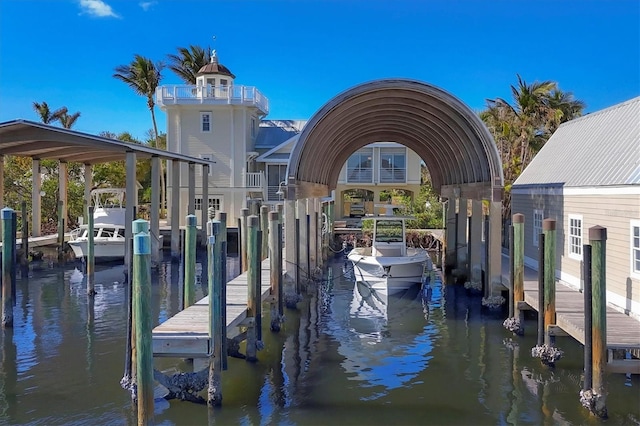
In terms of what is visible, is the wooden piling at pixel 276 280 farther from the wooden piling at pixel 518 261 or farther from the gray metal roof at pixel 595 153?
the gray metal roof at pixel 595 153


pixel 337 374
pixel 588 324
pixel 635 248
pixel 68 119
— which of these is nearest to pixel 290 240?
pixel 337 374

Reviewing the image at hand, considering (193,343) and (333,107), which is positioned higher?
(333,107)

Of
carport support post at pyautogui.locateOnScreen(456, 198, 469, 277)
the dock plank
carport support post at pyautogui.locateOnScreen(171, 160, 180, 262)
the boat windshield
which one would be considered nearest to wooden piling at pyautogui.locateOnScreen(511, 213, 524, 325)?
the dock plank

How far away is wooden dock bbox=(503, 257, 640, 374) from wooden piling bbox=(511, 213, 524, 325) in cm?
24

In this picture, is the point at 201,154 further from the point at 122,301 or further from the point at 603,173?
the point at 603,173

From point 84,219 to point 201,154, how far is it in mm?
10576

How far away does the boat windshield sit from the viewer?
2064 cm

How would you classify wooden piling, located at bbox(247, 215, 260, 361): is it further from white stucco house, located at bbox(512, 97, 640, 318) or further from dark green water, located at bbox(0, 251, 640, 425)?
white stucco house, located at bbox(512, 97, 640, 318)

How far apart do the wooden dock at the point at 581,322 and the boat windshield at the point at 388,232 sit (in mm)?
6725

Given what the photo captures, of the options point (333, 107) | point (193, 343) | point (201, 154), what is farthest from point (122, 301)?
point (201, 154)

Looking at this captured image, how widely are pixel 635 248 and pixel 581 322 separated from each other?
7.32ft

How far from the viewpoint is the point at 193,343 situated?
9180 millimetres

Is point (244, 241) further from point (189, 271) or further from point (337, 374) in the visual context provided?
point (337, 374)

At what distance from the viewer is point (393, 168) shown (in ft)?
143
